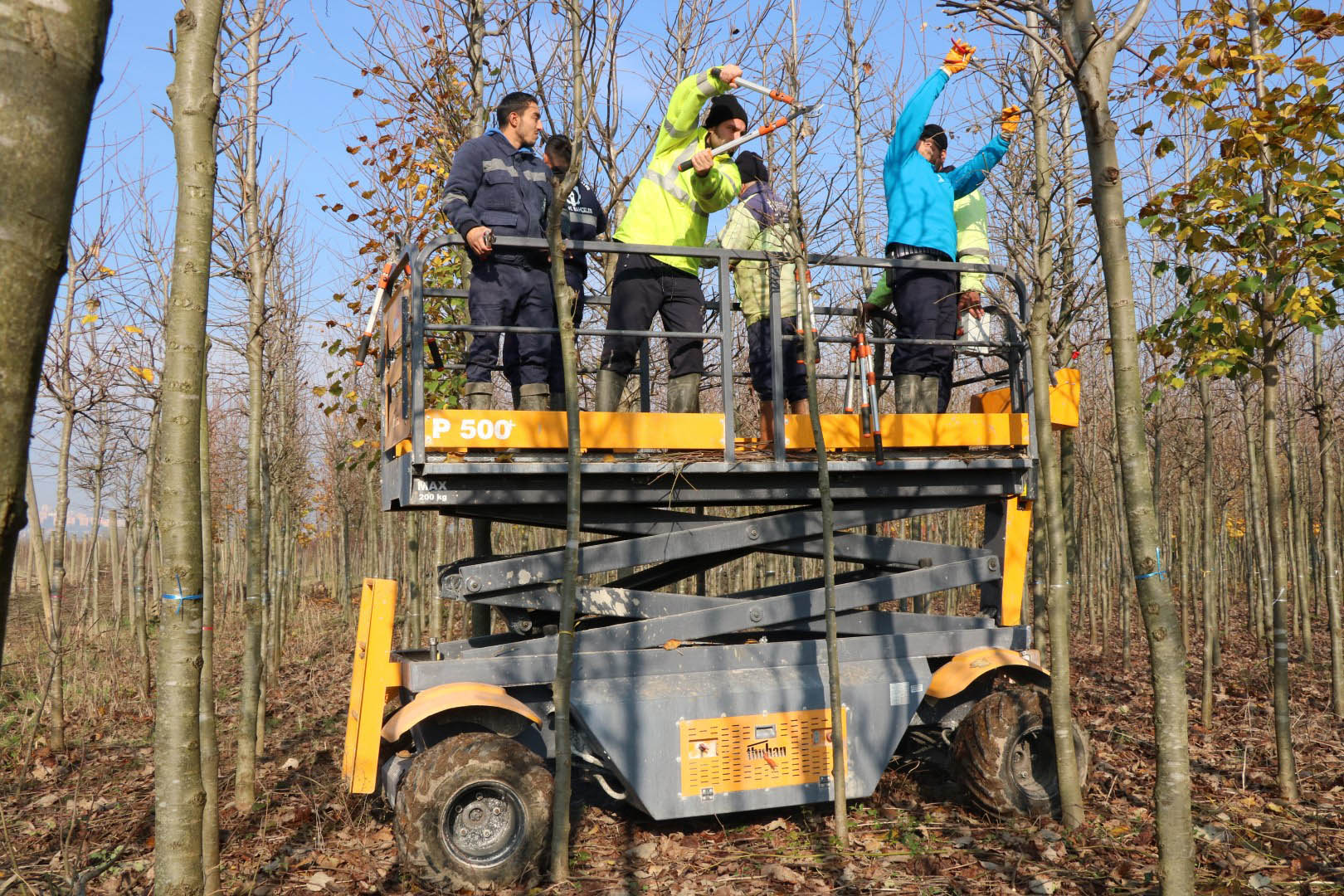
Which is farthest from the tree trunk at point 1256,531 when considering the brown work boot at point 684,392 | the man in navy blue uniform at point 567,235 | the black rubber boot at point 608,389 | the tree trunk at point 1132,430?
the man in navy blue uniform at point 567,235

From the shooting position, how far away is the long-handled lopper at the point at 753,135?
5.64 meters

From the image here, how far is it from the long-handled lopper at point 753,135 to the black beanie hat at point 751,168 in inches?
19.1

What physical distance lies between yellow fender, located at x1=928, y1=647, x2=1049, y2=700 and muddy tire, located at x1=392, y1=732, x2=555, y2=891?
2.43 meters

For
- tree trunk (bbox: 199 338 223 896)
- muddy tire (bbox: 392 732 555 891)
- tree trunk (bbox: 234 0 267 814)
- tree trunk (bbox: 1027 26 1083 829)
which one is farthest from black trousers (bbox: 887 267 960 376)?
tree trunk (bbox: 234 0 267 814)

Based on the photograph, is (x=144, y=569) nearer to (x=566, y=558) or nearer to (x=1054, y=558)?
(x=566, y=558)

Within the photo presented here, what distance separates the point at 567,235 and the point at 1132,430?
3778 millimetres

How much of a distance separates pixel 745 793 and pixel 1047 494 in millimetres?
2463

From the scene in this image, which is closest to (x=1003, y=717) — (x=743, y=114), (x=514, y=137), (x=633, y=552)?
(x=633, y=552)

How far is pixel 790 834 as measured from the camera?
599cm

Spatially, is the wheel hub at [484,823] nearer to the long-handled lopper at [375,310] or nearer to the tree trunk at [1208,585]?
the long-handled lopper at [375,310]

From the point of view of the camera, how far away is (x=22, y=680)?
38.3 feet

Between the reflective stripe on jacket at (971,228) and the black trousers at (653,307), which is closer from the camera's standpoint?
the black trousers at (653,307)

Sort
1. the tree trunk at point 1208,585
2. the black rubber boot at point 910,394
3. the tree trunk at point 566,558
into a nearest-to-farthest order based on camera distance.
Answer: the tree trunk at point 566,558, the black rubber boot at point 910,394, the tree trunk at point 1208,585

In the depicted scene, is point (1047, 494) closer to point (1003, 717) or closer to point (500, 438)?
point (1003, 717)
